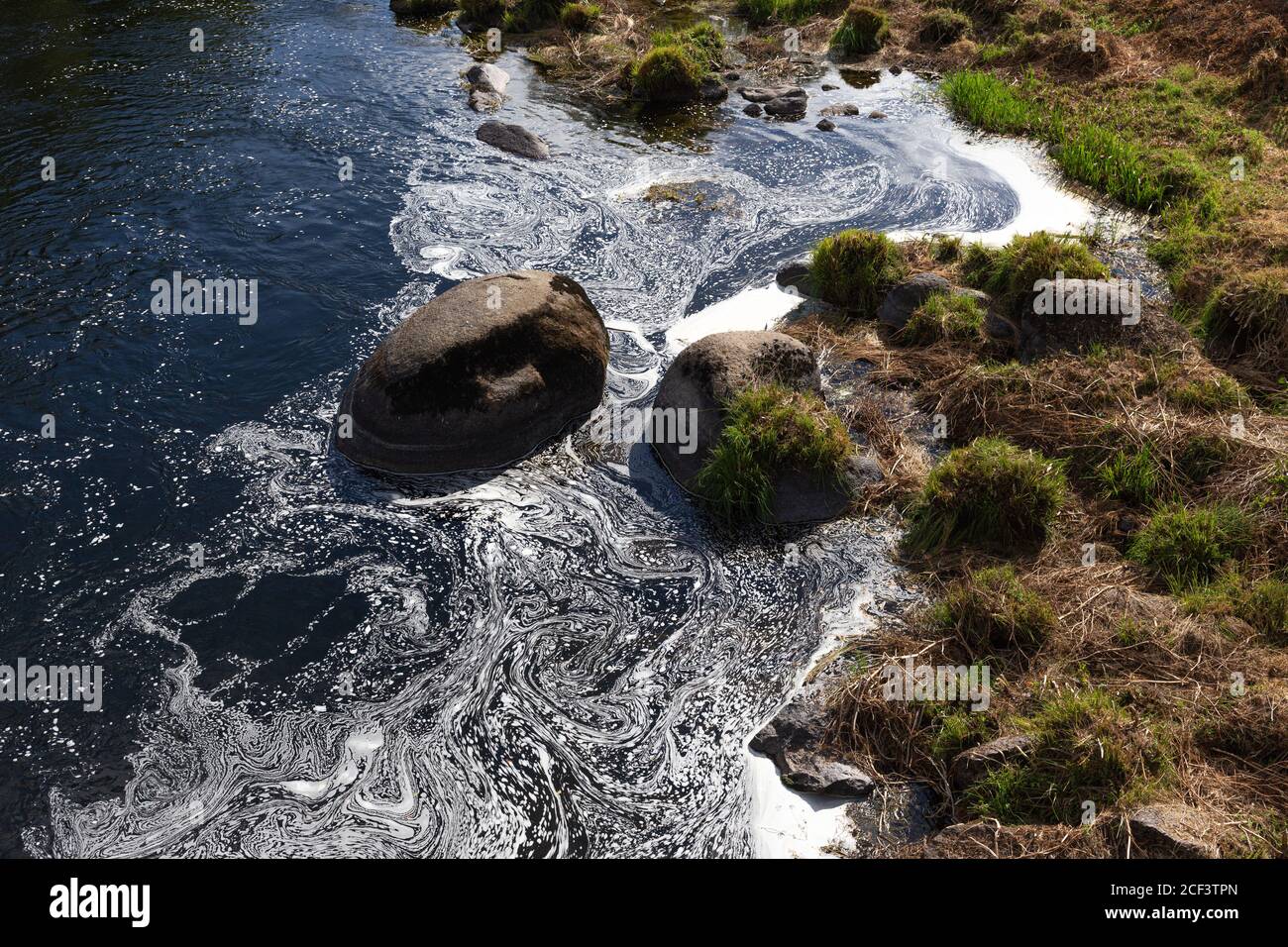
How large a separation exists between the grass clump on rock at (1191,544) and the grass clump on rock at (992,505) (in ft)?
2.86

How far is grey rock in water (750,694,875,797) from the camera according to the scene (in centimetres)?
709

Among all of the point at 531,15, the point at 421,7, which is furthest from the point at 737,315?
the point at 421,7

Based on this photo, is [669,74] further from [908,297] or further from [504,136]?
[908,297]

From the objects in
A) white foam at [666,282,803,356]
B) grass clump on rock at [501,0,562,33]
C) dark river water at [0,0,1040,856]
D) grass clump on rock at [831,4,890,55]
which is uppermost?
grass clump on rock at [831,4,890,55]

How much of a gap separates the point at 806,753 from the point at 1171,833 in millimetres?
2508

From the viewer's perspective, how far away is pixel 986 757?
6.88 meters

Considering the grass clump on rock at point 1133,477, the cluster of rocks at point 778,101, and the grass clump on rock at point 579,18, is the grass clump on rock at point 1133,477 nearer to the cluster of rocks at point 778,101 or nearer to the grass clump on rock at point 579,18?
the cluster of rocks at point 778,101

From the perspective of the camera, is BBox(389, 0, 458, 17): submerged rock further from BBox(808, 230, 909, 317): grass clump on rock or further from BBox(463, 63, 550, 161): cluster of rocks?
BBox(808, 230, 909, 317): grass clump on rock

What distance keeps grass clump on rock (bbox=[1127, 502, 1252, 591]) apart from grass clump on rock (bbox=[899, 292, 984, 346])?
3.80 metres

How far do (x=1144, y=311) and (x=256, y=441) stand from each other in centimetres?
1048

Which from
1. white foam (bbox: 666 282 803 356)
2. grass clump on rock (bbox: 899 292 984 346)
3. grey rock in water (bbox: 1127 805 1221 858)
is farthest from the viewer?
white foam (bbox: 666 282 803 356)

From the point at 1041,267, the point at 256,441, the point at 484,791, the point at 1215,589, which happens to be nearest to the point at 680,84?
the point at 1041,267

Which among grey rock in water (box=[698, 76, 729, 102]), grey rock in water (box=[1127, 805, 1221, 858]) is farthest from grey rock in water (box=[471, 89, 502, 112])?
grey rock in water (box=[1127, 805, 1221, 858])

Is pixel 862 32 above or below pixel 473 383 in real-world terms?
above
